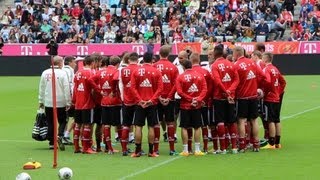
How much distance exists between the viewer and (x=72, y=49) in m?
45.2

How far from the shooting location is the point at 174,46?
44.2 m

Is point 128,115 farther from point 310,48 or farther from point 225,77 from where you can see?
point 310,48

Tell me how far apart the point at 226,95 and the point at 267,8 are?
30.2 m

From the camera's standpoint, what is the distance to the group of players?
17.9 metres

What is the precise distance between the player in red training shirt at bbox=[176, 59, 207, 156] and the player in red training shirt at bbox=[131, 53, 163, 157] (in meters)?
0.48

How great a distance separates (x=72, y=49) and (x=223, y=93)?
27608mm

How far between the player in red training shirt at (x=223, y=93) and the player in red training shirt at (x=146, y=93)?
1.21 metres

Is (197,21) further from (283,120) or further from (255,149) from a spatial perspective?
(255,149)

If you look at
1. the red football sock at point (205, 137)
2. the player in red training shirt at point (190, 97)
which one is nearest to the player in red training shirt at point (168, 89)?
the player in red training shirt at point (190, 97)

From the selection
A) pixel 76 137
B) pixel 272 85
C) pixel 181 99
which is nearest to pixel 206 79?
pixel 181 99

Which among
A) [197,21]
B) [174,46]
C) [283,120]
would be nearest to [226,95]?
[283,120]

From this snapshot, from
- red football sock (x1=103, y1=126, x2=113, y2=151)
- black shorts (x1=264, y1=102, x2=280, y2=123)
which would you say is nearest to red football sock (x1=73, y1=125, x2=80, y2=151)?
red football sock (x1=103, y1=126, x2=113, y2=151)

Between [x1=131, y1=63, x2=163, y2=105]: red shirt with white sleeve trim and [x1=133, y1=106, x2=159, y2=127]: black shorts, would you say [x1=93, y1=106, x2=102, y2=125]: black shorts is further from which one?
[x1=131, y1=63, x2=163, y2=105]: red shirt with white sleeve trim

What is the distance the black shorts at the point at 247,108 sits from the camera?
18.5 m
